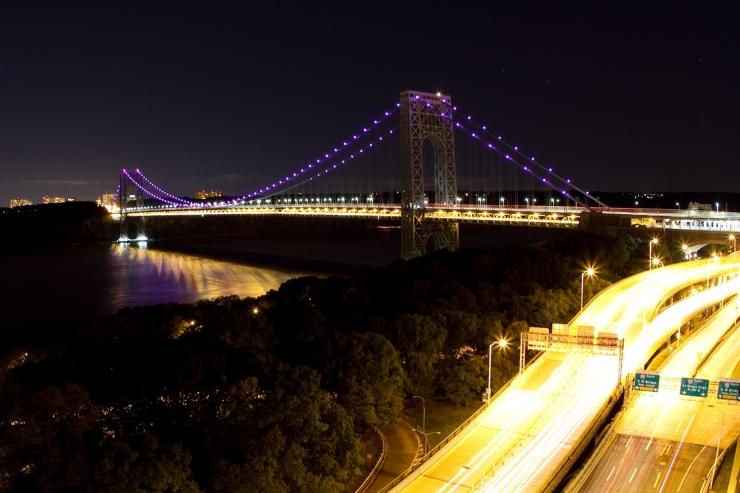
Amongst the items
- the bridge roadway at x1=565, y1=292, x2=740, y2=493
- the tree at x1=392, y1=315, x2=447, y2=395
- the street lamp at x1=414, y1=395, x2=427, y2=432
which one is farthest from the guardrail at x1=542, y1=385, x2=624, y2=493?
the tree at x1=392, y1=315, x2=447, y2=395

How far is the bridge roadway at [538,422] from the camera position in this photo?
8.30 m

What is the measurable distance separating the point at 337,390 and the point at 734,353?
979 cm

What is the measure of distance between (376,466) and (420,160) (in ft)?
81.0

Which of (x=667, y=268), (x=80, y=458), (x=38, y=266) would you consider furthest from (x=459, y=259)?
(x=38, y=266)

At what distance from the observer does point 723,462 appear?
9.43 meters

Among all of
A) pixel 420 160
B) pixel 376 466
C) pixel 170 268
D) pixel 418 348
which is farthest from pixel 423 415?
pixel 170 268

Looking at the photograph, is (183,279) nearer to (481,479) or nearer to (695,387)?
(695,387)

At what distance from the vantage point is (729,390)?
10.4m

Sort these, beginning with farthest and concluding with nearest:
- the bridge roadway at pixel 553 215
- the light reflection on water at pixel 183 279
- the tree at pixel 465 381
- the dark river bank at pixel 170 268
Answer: the light reflection on water at pixel 183 279 → the dark river bank at pixel 170 268 → the bridge roadway at pixel 553 215 → the tree at pixel 465 381

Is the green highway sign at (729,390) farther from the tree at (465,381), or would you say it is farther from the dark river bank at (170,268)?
the dark river bank at (170,268)

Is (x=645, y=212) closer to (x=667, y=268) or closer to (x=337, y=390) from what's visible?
(x=667, y=268)

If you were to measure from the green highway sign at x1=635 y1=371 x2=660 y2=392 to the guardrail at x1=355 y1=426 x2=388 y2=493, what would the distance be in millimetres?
4676

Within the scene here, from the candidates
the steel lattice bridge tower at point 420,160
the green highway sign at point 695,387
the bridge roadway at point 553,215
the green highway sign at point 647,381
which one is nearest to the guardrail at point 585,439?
the green highway sign at point 647,381

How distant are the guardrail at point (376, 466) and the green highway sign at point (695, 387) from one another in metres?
5.30
